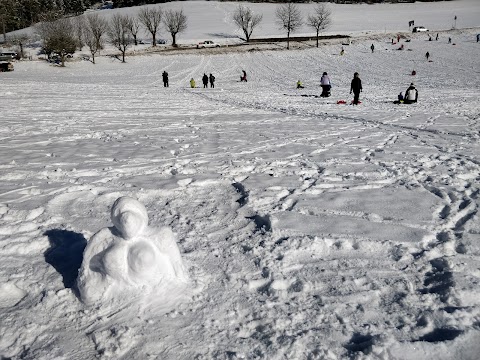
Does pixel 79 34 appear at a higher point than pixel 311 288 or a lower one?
higher

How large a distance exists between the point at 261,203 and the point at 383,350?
2.93 m

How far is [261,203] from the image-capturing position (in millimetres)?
5512

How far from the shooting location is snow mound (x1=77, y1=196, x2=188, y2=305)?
10.8ft

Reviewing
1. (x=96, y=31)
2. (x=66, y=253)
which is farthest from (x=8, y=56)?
(x=66, y=253)

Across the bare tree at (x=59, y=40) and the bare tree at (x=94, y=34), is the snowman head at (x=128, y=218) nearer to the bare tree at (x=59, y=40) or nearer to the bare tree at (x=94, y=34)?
the bare tree at (x=59, y=40)

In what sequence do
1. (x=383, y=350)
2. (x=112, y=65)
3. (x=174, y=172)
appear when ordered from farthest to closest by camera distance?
(x=112, y=65) < (x=174, y=172) < (x=383, y=350)

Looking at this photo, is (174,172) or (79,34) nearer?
(174,172)

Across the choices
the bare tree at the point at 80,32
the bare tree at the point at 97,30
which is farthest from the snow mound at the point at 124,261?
the bare tree at the point at 80,32

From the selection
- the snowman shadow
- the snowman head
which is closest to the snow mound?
the snowman head

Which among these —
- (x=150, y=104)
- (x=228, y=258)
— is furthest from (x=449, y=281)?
(x=150, y=104)

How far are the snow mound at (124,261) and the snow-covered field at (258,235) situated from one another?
0.38ft

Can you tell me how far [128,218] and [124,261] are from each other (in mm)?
404

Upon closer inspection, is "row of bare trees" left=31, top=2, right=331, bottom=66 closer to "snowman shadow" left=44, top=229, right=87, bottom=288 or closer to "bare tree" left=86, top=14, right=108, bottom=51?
"bare tree" left=86, top=14, right=108, bottom=51

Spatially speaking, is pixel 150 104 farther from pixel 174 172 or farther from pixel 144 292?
pixel 144 292
